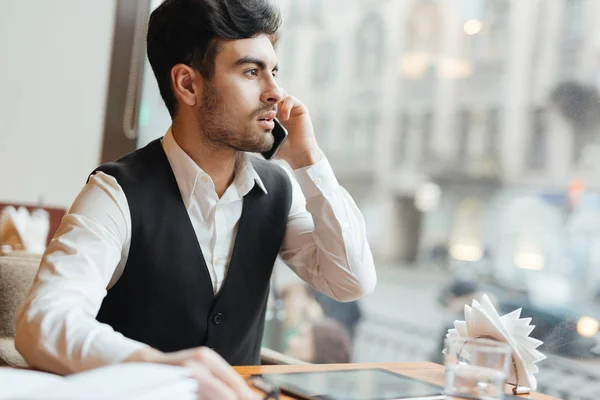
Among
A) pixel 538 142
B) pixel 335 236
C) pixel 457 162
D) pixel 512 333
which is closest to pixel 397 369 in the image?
pixel 512 333

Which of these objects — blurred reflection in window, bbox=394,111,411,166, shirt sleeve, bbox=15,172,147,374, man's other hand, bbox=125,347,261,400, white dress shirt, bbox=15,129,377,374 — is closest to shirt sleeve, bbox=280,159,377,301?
white dress shirt, bbox=15,129,377,374

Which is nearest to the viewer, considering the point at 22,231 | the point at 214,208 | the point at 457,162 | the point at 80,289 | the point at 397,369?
the point at 80,289

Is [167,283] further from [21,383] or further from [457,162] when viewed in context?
[457,162]

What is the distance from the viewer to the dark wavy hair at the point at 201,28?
166 cm

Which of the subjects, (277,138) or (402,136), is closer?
(277,138)

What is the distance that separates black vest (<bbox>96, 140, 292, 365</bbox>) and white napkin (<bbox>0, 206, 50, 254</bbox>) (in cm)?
149

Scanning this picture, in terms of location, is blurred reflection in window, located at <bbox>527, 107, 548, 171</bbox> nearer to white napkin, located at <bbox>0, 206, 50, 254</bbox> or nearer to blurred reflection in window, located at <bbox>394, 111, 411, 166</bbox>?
blurred reflection in window, located at <bbox>394, 111, 411, 166</bbox>

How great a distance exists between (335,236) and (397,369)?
1.23 feet

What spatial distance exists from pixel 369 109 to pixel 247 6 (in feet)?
3.81

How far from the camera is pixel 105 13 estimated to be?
3.41m

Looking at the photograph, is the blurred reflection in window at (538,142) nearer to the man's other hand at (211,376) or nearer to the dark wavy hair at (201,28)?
the dark wavy hair at (201,28)

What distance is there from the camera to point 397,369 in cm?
134

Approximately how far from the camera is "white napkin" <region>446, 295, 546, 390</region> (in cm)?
125

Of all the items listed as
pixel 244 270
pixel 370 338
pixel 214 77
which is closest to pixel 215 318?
pixel 244 270
